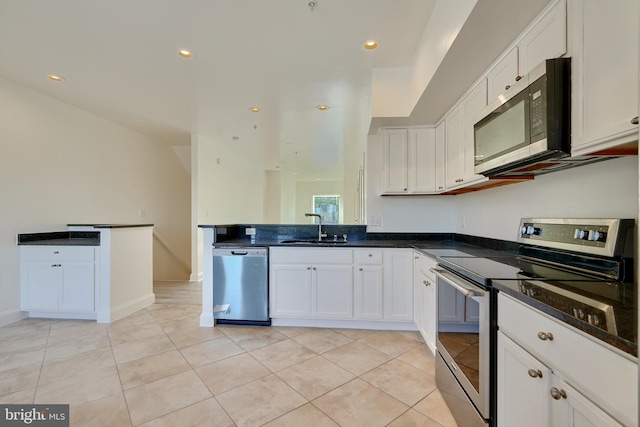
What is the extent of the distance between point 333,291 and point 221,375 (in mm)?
1218

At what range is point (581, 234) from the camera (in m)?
1.32

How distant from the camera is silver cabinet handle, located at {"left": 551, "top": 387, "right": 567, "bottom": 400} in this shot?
32.4 inches

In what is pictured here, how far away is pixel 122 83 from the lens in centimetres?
287

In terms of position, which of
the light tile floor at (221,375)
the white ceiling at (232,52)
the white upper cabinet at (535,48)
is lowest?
the light tile floor at (221,375)

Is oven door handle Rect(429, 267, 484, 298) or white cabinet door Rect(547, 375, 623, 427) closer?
white cabinet door Rect(547, 375, 623, 427)

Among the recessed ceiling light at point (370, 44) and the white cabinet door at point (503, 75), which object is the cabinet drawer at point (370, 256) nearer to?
the white cabinet door at point (503, 75)

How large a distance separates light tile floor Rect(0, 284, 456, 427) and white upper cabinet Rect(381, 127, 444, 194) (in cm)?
149

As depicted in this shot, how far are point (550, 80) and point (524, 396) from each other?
1269 millimetres

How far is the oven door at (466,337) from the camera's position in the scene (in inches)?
48.0

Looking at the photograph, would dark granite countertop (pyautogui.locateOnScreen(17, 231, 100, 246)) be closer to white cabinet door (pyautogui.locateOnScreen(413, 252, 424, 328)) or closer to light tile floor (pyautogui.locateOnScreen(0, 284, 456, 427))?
light tile floor (pyautogui.locateOnScreen(0, 284, 456, 427))

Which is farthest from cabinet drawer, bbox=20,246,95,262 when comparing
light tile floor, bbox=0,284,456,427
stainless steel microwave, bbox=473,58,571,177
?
stainless steel microwave, bbox=473,58,571,177

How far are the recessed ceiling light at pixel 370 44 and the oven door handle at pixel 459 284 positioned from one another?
1793 mm

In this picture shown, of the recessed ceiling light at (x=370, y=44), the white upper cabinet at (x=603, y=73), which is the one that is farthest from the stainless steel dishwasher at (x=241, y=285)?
the white upper cabinet at (x=603, y=73)

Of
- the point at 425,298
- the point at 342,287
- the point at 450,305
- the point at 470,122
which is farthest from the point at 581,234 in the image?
the point at 342,287
